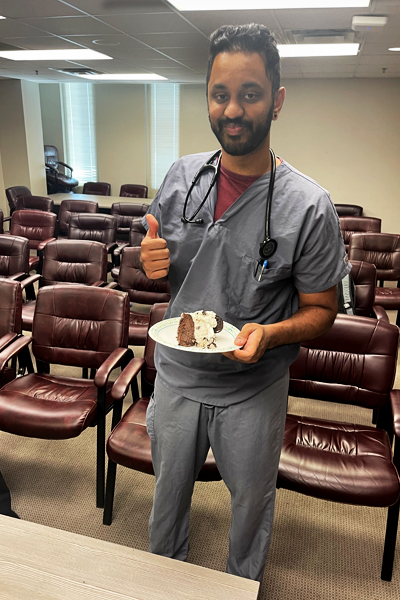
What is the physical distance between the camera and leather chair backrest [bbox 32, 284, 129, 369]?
2234mm

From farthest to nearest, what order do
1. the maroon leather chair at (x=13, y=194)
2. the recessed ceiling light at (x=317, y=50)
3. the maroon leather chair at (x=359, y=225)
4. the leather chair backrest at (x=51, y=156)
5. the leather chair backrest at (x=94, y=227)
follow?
the leather chair backrest at (x=51, y=156) < the maroon leather chair at (x=13, y=194) < the maroon leather chair at (x=359, y=225) < the leather chair backrest at (x=94, y=227) < the recessed ceiling light at (x=317, y=50)

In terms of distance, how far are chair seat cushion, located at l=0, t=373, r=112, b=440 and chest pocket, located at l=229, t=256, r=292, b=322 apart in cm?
103

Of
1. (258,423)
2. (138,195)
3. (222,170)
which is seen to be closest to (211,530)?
(258,423)

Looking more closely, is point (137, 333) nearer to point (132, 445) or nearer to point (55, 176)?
point (132, 445)

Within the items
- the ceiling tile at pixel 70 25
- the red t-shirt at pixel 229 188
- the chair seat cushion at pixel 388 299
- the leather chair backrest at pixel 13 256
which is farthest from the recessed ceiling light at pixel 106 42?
the red t-shirt at pixel 229 188

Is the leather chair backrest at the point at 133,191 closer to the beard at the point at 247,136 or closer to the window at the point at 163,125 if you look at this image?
the window at the point at 163,125

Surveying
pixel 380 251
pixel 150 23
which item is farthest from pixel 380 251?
pixel 150 23

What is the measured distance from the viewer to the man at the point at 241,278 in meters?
1.03

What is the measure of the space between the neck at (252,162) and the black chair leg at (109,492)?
4.08ft

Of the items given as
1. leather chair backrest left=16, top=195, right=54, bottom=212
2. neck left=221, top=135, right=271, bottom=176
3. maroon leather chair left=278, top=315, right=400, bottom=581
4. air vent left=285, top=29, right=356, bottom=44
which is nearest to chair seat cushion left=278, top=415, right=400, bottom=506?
maroon leather chair left=278, top=315, right=400, bottom=581

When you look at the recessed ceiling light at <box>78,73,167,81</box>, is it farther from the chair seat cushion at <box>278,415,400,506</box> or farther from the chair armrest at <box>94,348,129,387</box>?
the chair seat cushion at <box>278,415,400,506</box>

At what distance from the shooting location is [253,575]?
135cm

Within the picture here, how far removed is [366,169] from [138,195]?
371cm

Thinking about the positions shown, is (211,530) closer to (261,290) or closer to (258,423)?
(258,423)
